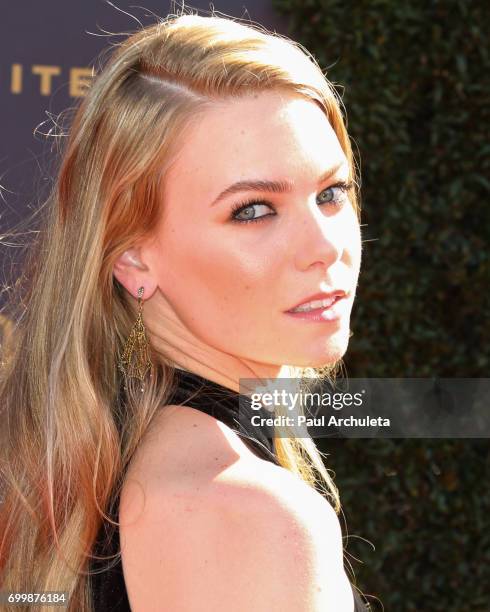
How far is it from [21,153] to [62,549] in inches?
91.1

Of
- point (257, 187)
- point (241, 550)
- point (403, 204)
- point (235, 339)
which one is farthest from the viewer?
point (403, 204)

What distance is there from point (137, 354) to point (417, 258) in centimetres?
232

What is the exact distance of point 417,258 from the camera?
3.87m

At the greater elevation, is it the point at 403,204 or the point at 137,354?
the point at 137,354

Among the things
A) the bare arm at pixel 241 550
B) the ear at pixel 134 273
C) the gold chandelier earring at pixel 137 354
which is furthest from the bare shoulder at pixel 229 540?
the ear at pixel 134 273

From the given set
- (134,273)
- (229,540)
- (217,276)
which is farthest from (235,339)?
(229,540)

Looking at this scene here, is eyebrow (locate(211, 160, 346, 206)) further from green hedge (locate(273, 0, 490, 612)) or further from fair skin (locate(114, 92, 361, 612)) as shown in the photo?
green hedge (locate(273, 0, 490, 612))

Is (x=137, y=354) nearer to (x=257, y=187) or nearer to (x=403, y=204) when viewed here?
(x=257, y=187)

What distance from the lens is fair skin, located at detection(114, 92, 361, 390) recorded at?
1.60m

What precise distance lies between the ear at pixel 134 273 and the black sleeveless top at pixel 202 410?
0.16 metres

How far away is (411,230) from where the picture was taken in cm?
378

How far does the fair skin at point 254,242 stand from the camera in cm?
160

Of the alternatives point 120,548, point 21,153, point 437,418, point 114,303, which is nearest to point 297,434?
point 114,303

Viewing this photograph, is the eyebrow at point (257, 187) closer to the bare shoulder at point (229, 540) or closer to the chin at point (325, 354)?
the chin at point (325, 354)
